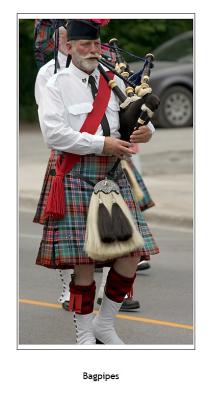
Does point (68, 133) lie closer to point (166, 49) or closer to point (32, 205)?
point (32, 205)

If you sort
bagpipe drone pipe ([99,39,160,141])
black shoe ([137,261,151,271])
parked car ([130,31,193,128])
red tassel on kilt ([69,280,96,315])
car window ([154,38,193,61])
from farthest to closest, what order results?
car window ([154,38,193,61])
parked car ([130,31,193,128])
black shoe ([137,261,151,271])
red tassel on kilt ([69,280,96,315])
bagpipe drone pipe ([99,39,160,141])

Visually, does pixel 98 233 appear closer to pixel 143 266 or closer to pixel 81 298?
pixel 81 298

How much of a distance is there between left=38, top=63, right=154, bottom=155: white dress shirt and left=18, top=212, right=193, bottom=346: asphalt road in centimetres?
164

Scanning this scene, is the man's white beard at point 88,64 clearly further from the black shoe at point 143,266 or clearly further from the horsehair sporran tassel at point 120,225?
the black shoe at point 143,266

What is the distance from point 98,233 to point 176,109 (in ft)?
42.8

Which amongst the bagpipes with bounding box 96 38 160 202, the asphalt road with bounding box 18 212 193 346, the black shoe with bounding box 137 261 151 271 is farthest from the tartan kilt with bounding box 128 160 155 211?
the bagpipes with bounding box 96 38 160 202

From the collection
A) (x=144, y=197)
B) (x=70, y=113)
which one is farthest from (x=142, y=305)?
(x=70, y=113)

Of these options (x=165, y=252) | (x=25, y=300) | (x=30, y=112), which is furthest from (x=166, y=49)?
(x=25, y=300)

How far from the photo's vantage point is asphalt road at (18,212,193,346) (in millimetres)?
7027

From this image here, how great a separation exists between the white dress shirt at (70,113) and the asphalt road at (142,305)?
1641 mm

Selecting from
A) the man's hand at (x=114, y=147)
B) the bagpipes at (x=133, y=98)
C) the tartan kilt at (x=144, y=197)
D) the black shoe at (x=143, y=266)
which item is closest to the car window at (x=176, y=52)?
the black shoe at (x=143, y=266)

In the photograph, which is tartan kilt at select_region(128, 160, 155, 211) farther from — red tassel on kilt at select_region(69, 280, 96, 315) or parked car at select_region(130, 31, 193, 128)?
parked car at select_region(130, 31, 193, 128)

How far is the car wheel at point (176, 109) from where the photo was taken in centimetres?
1844

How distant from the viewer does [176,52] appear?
19250 millimetres
